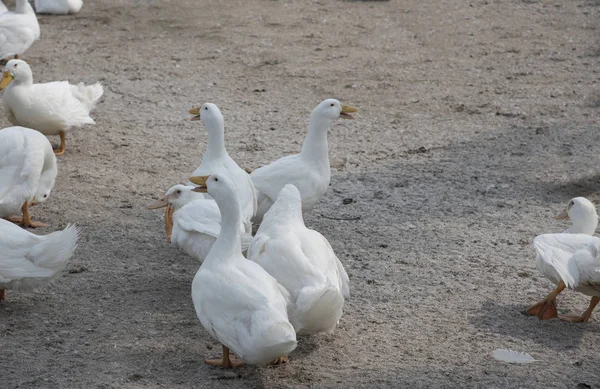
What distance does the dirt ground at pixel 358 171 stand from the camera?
15.6ft

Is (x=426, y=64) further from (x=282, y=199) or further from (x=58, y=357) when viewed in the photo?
(x=58, y=357)

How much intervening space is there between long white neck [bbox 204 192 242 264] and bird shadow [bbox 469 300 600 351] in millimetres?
1511

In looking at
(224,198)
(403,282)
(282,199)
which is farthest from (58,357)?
(403,282)

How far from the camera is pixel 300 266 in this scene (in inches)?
187

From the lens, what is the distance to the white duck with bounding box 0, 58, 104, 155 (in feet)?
24.4

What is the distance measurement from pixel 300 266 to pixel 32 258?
1.57 meters

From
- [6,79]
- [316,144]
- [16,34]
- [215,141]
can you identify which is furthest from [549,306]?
[16,34]

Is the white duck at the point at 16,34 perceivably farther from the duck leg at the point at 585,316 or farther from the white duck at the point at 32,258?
the duck leg at the point at 585,316

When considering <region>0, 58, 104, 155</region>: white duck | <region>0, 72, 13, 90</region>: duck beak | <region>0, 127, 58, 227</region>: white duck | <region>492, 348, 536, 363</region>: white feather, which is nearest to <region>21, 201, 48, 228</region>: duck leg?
<region>0, 127, 58, 227</region>: white duck

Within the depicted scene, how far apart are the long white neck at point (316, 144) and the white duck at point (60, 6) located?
6.17m

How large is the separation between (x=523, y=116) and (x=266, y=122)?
97.8 inches

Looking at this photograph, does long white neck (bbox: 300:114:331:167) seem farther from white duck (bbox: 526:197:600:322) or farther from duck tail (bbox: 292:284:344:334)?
duck tail (bbox: 292:284:344:334)

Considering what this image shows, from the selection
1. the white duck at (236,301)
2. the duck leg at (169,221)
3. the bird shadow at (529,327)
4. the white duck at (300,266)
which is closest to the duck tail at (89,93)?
the duck leg at (169,221)

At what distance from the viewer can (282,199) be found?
5.41 meters
